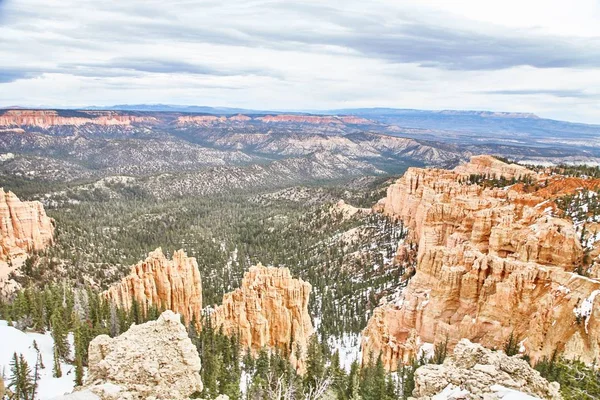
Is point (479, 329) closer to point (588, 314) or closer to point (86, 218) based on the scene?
point (588, 314)

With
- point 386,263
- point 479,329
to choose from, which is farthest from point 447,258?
Answer: point 386,263

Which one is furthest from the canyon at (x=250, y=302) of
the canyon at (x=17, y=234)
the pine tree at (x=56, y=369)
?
the canyon at (x=17, y=234)

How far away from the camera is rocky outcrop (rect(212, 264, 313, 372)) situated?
55344 mm

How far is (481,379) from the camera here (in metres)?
14.6

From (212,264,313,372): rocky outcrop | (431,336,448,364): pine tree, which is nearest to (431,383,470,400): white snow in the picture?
(431,336,448,364): pine tree

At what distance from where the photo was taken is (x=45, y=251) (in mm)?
90688

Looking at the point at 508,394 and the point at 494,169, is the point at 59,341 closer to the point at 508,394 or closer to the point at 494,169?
the point at 508,394

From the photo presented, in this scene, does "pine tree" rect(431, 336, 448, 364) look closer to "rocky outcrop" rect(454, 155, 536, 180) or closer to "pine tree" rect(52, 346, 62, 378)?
A: "pine tree" rect(52, 346, 62, 378)

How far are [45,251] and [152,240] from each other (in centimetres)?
4193

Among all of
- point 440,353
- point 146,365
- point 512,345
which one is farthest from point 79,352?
point 512,345

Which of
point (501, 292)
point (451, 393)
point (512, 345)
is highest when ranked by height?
point (451, 393)

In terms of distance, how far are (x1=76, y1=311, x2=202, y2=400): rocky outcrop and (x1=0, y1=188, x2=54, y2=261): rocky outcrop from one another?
8036 centimetres

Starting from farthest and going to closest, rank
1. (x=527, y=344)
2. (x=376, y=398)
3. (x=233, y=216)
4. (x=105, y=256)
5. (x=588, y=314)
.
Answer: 1. (x=233, y=216)
2. (x=105, y=256)
3. (x=527, y=344)
4. (x=588, y=314)
5. (x=376, y=398)

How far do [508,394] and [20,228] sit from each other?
326 feet
